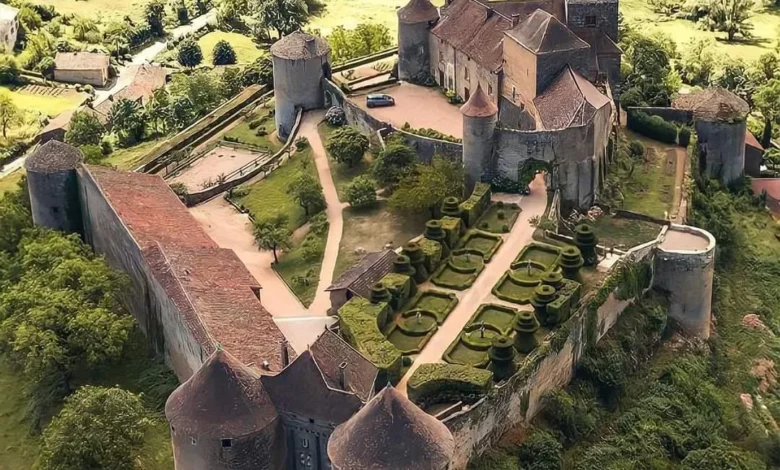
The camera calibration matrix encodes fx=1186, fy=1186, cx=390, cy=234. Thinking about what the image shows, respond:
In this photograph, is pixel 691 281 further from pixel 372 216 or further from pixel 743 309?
pixel 372 216

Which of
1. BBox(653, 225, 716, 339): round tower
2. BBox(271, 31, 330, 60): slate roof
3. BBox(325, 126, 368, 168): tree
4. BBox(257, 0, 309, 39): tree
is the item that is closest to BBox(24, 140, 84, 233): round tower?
BBox(325, 126, 368, 168): tree

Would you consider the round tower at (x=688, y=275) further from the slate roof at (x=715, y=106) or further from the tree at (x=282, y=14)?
the tree at (x=282, y=14)

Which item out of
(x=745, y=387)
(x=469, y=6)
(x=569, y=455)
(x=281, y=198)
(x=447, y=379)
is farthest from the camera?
(x=469, y=6)

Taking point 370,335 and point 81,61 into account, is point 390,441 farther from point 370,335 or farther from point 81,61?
point 81,61

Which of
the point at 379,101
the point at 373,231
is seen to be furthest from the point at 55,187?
the point at 379,101

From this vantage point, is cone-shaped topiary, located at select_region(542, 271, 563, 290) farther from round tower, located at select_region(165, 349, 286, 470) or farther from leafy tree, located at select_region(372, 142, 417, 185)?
round tower, located at select_region(165, 349, 286, 470)

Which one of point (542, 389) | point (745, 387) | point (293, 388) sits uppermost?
point (293, 388)

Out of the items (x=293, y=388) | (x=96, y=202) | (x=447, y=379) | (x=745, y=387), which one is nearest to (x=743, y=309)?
(x=745, y=387)
